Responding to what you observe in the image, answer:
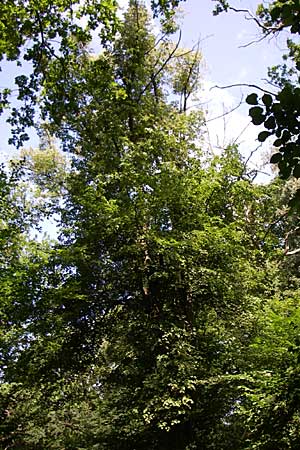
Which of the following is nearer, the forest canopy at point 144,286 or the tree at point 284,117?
the tree at point 284,117

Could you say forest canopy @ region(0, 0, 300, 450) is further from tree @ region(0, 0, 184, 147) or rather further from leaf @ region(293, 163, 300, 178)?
leaf @ region(293, 163, 300, 178)

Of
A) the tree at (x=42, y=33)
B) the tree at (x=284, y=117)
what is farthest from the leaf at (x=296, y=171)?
the tree at (x=42, y=33)

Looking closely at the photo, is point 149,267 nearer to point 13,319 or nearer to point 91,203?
point 91,203

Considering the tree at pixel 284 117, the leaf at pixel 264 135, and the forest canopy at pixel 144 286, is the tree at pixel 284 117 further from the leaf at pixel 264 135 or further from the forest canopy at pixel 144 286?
the forest canopy at pixel 144 286

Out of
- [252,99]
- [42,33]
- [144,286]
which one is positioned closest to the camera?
[252,99]

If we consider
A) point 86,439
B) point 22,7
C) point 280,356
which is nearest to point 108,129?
point 22,7

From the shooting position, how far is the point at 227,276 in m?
8.82

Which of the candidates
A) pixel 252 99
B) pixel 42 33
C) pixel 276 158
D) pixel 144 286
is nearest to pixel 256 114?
pixel 252 99

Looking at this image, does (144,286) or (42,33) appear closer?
(42,33)

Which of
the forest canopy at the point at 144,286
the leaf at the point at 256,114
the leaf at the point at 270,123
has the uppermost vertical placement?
the forest canopy at the point at 144,286

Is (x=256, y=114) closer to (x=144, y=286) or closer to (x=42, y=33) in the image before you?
(x=42, y=33)

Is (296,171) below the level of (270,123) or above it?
below

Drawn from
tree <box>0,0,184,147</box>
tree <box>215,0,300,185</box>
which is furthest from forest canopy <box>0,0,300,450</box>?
tree <box>215,0,300,185</box>

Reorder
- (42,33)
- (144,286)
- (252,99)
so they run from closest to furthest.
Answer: (252,99)
(42,33)
(144,286)
